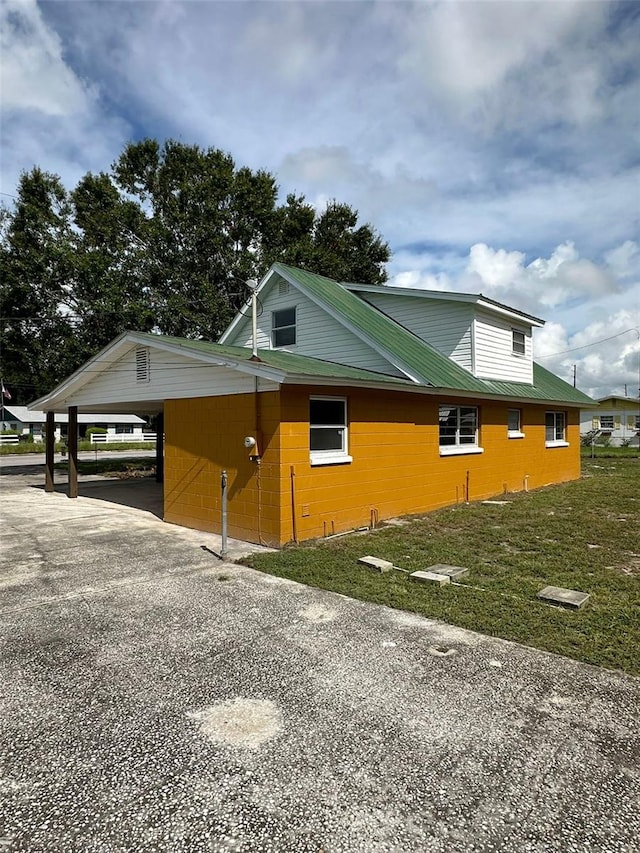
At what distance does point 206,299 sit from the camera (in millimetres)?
20281

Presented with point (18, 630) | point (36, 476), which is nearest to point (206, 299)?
point (36, 476)

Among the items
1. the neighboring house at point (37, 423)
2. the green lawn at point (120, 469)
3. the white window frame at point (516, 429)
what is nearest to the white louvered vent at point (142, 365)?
the white window frame at point (516, 429)

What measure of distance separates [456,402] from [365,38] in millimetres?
7585

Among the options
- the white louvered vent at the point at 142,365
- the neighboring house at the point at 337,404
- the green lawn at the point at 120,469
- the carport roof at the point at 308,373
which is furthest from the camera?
the green lawn at the point at 120,469

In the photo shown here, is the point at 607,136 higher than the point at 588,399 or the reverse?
higher

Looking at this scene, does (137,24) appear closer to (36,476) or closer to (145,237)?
(145,237)

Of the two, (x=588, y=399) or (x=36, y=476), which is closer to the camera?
(x=588, y=399)

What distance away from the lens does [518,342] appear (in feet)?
50.7

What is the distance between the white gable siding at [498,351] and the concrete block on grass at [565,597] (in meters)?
8.79

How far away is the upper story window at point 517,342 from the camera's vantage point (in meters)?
15.2

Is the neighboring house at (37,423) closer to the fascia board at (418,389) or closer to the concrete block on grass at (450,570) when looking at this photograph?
the fascia board at (418,389)

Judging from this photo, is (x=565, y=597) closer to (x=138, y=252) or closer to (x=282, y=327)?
(x=282, y=327)

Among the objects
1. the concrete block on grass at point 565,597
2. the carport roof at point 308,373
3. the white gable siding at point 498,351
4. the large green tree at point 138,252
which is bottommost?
the concrete block on grass at point 565,597

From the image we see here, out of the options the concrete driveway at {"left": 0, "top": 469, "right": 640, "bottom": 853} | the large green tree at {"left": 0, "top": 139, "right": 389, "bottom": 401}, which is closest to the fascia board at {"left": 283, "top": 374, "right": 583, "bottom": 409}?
the concrete driveway at {"left": 0, "top": 469, "right": 640, "bottom": 853}
